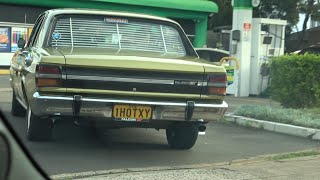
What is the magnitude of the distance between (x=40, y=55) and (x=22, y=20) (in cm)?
1739

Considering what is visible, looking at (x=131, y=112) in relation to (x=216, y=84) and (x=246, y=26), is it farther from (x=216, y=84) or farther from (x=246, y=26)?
(x=246, y=26)

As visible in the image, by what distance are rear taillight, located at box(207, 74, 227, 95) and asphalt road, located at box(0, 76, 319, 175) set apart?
91 centimetres

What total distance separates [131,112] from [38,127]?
143 centimetres

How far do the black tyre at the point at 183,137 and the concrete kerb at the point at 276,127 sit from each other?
2211 mm

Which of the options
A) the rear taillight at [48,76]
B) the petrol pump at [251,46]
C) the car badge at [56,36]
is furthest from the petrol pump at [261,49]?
the rear taillight at [48,76]

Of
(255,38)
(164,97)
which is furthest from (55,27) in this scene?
(255,38)

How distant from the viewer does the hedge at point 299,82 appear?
1091 cm

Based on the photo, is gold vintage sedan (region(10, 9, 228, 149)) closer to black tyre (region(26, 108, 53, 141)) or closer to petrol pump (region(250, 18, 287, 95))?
black tyre (region(26, 108, 53, 141))

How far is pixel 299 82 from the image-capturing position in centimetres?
1102

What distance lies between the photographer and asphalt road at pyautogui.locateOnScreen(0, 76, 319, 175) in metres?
6.22

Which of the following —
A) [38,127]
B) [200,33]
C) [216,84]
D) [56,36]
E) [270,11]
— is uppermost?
[270,11]

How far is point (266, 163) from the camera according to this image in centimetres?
664

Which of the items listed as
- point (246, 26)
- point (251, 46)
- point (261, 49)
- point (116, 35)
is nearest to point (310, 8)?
point (261, 49)

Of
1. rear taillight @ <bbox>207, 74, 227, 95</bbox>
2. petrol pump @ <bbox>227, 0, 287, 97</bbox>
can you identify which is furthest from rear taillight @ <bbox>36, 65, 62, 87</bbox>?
petrol pump @ <bbox>227, 0, 287, 97</bbox>
